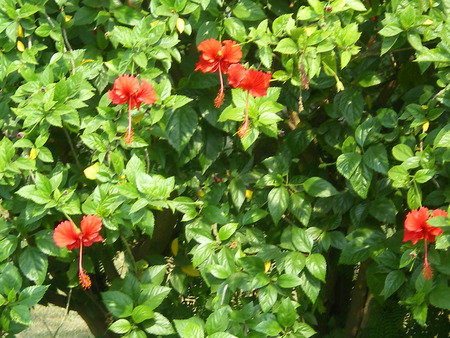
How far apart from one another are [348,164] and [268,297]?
41cm

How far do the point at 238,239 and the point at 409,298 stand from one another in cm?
48

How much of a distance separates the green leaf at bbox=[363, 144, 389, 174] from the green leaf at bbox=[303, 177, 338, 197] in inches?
5.6

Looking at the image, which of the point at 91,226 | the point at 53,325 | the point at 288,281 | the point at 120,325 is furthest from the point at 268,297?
the point at 53,325

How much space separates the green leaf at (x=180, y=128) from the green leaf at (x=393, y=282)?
647mm

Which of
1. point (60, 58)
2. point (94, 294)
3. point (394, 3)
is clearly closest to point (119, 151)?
point (60, 58)

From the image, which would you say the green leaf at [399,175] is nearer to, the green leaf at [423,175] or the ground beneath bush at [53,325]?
the green leaf at [423,175]

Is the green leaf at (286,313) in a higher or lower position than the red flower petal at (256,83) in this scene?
lower

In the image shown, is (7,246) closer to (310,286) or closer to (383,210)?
(310,286)

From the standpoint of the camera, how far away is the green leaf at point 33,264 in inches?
88.4

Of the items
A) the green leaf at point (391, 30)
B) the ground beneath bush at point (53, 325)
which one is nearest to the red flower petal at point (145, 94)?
the green leaf at point (391, 30)

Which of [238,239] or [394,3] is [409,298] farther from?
[394,3]

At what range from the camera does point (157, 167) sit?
236 centimetres

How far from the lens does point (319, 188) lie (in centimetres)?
228

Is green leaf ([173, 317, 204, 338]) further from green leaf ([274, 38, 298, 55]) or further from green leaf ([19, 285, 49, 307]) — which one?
green leaf ([274, 38, 298, 55])
